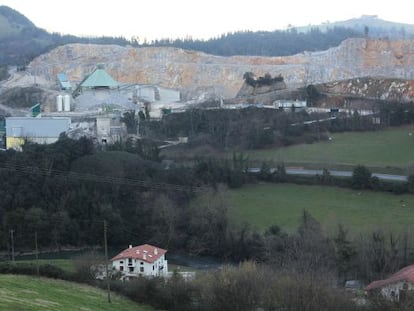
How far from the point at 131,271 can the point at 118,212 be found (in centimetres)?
672

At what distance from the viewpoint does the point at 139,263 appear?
77.4 feet

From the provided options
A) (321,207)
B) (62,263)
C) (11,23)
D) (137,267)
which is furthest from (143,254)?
(11,23)

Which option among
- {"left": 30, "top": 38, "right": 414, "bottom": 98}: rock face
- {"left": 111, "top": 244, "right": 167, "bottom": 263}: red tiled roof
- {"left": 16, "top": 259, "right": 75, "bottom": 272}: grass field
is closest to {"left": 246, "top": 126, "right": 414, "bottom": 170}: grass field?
{"left": 111, "top": 244, "right": 167, "bottom": 263}: red tiled roof

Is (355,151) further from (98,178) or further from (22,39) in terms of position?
(22,39)

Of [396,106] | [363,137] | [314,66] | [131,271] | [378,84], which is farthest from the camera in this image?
[314,66]

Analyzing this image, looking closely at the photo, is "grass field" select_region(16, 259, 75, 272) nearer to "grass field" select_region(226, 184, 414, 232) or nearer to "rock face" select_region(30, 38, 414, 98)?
"grass field" select_region(226, 184, 414, 232)

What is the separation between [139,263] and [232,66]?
43.8 meters

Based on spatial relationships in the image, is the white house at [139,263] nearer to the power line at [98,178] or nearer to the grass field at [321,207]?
the grass field at [321,207]

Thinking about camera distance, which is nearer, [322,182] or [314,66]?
[322,182]

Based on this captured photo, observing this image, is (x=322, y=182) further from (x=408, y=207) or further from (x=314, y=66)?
(x=314, y=66)

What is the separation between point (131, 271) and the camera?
23391 millimetres

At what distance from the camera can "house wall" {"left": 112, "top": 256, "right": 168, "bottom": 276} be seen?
23.2 m

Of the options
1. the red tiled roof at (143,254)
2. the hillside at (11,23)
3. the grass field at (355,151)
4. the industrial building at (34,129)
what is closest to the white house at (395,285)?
the red tiled roof at (143,254)

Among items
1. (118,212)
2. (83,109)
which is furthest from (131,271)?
(83,109)
